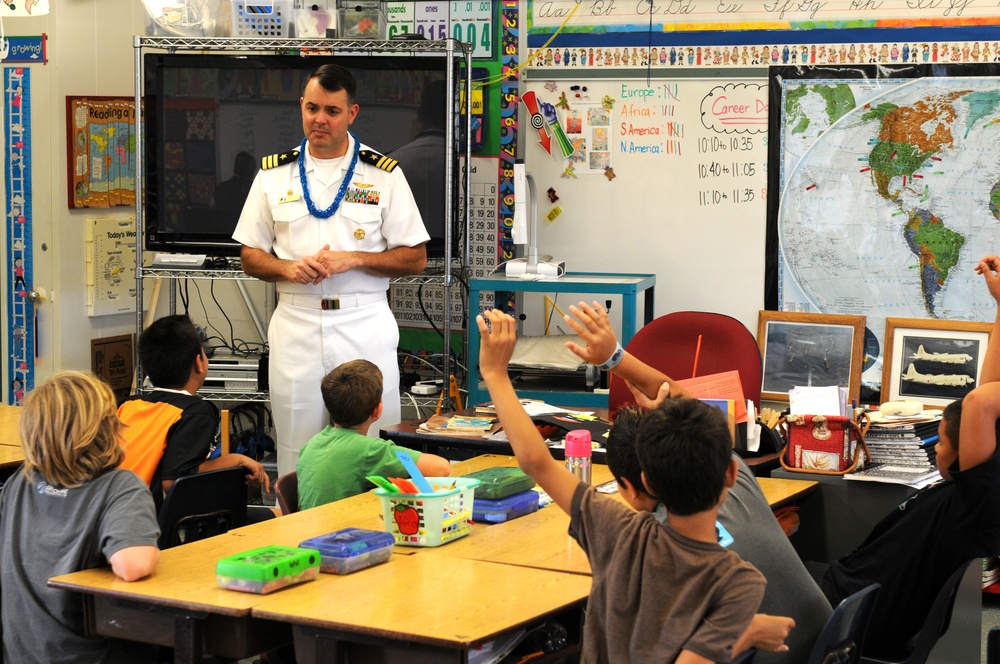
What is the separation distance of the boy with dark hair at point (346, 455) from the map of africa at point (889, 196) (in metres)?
2.55

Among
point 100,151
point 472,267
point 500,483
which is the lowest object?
point 500,483

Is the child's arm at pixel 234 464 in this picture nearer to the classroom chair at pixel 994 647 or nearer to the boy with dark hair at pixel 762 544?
the boy with dark hair at pixel 762 544

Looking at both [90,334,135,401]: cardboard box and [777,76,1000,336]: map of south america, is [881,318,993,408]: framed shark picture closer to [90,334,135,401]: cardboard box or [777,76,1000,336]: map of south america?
[777,76,1000,336]: map of south america

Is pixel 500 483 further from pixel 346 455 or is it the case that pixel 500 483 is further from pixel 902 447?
pixel 902 447

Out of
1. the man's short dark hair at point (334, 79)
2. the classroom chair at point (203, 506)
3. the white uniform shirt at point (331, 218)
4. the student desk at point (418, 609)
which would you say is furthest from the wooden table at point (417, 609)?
the man's short dark hair at point (334, 79)

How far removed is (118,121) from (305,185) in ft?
6.74

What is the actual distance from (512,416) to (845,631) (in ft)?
2.40

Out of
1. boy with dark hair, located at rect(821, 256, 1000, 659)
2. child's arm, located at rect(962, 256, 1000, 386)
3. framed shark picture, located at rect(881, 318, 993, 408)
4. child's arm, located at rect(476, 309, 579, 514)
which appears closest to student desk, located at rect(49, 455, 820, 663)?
child's arm, located at rect(476, 309, 579, 514)

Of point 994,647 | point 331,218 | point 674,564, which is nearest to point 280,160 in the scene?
point 331,218

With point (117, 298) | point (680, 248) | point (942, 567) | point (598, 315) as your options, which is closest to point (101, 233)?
point (117, 298)

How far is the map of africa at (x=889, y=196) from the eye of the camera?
4793mm

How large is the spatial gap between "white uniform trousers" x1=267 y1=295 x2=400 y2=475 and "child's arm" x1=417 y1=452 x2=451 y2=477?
103 cm

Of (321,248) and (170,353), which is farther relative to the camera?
(321,248)

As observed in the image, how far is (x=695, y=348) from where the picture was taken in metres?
4.31
